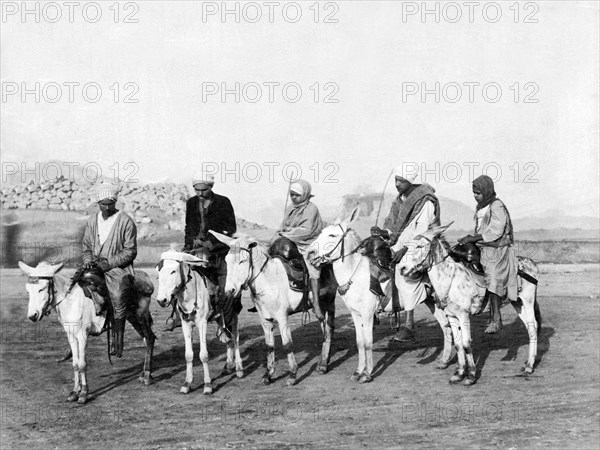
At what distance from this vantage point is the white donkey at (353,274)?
35.0 feet

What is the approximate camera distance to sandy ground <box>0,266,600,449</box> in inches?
352

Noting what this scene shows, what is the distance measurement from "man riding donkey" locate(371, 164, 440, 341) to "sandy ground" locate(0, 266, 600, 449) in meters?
1.30

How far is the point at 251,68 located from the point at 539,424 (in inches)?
825

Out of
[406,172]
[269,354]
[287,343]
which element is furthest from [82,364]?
[406,172]

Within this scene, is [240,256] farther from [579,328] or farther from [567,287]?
[567,287]

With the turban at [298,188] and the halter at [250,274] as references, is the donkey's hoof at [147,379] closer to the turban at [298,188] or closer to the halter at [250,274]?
the halter at [250,274]

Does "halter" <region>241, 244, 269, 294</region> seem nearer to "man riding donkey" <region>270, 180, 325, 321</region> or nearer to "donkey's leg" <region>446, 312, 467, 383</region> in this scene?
"man riding donkey" <region>270, 180, 325, 321</region>

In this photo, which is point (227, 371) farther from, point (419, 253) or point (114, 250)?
point (419, 253)

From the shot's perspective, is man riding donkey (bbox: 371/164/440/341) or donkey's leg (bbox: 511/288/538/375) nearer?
man riding donkey (bbox: 371/164/440/341)

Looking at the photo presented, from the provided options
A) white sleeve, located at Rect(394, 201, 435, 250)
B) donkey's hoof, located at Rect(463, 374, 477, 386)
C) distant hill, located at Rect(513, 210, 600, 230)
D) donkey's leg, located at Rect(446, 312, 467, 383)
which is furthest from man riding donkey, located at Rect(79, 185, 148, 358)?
distant hill, located at Rect(513, 210, 600, 230)

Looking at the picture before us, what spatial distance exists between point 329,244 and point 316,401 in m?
2.19

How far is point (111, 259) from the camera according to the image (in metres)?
10.6

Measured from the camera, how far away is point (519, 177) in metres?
30.3

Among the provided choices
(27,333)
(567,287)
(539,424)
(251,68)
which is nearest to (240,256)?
(539,424)
